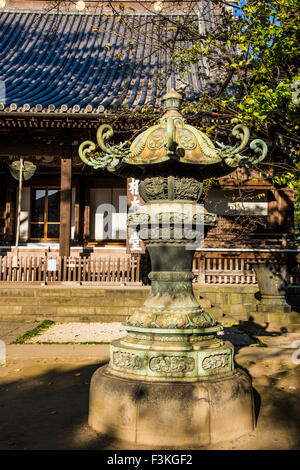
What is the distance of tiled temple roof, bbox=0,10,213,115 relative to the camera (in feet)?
39.1

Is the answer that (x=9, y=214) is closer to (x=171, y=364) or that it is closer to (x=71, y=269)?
(x=71, y=269)

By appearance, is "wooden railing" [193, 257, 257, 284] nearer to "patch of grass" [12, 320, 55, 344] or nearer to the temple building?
the temple building

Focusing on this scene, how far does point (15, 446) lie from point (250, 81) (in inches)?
299

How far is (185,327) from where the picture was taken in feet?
12.5

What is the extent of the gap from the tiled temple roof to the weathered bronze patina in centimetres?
654

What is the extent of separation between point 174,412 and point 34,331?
5.81m

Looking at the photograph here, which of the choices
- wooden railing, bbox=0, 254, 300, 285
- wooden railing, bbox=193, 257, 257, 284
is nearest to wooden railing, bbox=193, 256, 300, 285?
wooden railing, bbox=193, 257, 257, 284

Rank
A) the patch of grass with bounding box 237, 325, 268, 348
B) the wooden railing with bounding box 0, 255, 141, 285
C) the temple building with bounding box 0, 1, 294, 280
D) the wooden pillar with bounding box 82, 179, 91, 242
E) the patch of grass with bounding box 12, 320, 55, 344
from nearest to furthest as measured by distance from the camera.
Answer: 1. the patch of grass with bounding box 237, 325, 268, 348
2. the patch of grass with bounding box 12, 320, 55, 344
3. the wooden railing with bounding box 0, 255, 141, 285
4. the temple building with bounding box 0, 1, 294, 280
5. the wooden pillar with bounding box 82, 179, 91, 242

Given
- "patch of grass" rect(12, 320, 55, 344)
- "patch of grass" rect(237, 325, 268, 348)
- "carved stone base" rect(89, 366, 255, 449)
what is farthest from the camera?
"patch of grass" rect(12, 320, 55, 344)

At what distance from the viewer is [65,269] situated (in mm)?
11391

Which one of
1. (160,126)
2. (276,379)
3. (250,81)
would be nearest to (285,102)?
(250,81)

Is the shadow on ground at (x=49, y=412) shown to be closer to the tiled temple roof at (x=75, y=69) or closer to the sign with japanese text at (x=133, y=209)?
the sign with japanese text at (x=133, y=209)

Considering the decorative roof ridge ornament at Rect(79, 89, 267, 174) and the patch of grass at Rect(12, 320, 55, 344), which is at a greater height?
the decorative roof ridge ornament at Rect(79, 89, 267, 174)

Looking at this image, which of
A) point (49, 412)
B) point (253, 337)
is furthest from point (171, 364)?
point (253, 337)
